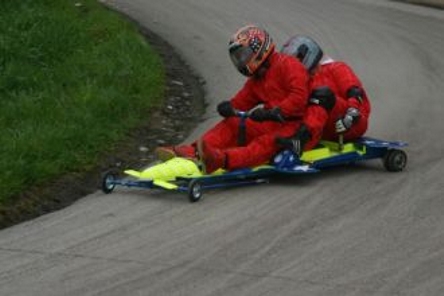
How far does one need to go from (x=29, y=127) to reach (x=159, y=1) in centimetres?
1073

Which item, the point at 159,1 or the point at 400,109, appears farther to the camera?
the point at 159,1

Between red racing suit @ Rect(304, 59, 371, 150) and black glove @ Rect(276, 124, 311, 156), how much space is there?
2.1 inches

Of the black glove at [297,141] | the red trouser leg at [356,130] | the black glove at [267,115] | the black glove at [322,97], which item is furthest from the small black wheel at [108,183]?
the red trouser leg at [356,130]

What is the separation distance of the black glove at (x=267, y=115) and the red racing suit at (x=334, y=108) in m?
0.28

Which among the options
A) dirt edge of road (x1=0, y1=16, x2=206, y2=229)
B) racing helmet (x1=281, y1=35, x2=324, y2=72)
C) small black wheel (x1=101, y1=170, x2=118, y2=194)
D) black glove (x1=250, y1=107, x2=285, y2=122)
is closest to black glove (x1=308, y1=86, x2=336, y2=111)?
black glove (x1=250, y1=107, x2=285, y2=122)

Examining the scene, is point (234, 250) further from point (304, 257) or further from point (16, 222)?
point (16, 222)

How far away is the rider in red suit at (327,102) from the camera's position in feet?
32.0

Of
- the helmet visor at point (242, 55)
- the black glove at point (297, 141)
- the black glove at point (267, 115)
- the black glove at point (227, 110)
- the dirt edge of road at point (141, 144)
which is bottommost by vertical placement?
the dirt edge of road at point (141, 144)

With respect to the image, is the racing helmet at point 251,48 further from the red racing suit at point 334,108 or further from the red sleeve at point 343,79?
the red sleeve at point 343,79

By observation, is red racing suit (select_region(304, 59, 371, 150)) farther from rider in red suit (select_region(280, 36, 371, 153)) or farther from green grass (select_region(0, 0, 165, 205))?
green grass (select_region(0, 0, 165, 205))

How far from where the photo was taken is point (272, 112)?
961 centimetres

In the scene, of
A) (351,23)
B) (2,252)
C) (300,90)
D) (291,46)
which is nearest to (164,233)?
(2,252)

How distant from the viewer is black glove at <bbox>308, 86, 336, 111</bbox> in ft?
32.1

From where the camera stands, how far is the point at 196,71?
15531 mm
